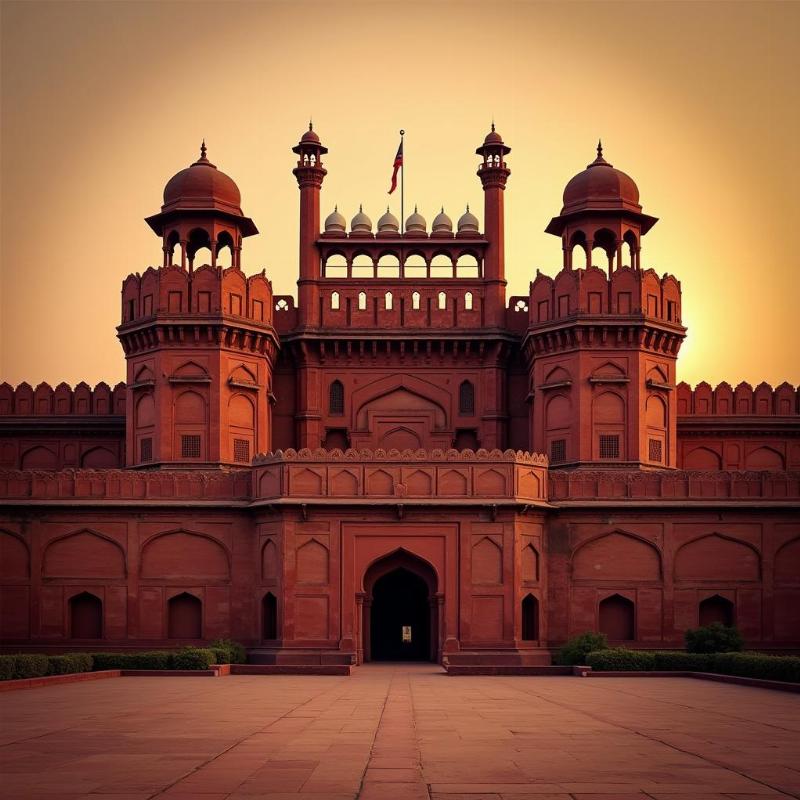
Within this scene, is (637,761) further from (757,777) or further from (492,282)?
(492,282)

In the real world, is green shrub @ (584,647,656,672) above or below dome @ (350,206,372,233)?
below

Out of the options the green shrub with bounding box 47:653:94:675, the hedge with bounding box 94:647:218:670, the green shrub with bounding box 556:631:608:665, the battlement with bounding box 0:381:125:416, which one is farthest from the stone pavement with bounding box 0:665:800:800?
the battlement with bounding box 0:381:125:416

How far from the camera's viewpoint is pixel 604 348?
139 ft

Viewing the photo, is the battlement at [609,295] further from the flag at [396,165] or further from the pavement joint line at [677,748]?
the pavement joint line at [677,748]

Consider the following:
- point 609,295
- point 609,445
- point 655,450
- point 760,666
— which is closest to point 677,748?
point 760,666

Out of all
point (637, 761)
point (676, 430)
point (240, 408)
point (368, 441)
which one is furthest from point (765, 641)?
point (637, 761)

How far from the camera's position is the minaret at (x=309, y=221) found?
45.4 m

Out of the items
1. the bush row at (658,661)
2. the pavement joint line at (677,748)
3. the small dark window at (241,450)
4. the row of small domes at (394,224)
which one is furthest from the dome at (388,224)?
the pavement joint line at (677,748)

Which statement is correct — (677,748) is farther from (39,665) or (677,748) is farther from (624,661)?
(624,661)

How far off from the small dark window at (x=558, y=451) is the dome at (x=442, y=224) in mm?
8327

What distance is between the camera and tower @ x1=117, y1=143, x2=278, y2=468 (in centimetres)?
4191

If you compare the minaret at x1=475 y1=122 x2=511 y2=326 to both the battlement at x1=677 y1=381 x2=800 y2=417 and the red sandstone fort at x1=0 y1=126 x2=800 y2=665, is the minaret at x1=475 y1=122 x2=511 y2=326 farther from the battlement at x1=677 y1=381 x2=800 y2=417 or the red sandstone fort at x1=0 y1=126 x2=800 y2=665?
the battlement at x1=677 y1=381 x2=800 y2=417

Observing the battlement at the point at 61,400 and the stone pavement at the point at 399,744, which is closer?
the stone pavement at the point at 399,744

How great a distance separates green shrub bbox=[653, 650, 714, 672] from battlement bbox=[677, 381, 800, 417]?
15.3 metres
